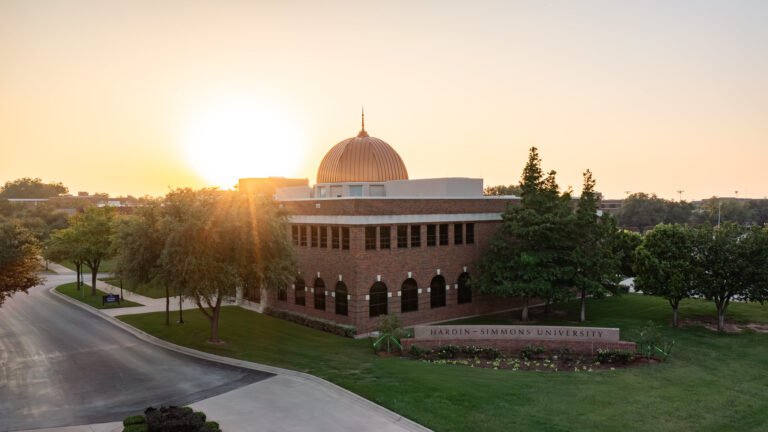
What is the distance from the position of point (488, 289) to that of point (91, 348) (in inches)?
1017

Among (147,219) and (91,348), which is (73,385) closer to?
(91,348)

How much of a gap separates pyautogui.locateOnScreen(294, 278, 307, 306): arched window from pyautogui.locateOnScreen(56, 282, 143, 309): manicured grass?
16130 mm

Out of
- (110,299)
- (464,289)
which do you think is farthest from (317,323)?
(110,299)

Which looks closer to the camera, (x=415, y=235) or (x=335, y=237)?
(x=335, y=237)

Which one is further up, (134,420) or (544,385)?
(134,420)

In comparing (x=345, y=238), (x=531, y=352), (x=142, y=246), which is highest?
(x=345, y=238)

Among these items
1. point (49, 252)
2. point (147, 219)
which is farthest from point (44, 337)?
point (49, 252)

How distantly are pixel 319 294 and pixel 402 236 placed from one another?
7.43 meters

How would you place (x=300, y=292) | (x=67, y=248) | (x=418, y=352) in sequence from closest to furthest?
(x=418, y=352)
(x=300, y=292)
(x=67, y=248)

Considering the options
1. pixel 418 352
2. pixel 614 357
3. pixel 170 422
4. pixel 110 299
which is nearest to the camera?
pixel 170 422

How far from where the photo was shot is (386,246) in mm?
35750

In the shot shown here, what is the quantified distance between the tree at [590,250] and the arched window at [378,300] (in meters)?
13.4

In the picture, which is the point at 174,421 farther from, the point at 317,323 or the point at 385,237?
the point at 385,237

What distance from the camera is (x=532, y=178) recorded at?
39.9 metres
